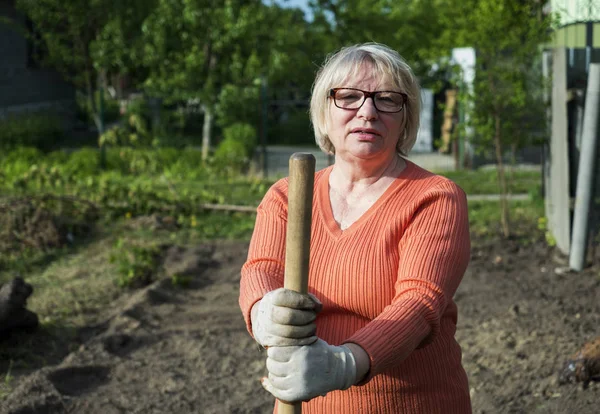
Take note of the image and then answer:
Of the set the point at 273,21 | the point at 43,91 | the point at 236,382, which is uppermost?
the point at 273,21

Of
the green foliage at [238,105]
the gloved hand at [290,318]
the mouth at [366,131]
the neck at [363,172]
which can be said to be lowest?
the green foliage at [238,105]

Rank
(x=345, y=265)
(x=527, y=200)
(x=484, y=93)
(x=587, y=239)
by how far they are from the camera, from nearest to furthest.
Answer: (x=345, y=265)
(x=587, y=239)
(x=484, y=93)
(x=527, y=200)

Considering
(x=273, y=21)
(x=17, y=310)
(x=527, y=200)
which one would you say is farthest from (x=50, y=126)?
(x=17, y=310)

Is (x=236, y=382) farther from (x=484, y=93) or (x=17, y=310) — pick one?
(x=484, y=93)

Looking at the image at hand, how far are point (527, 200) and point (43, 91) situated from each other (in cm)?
1340

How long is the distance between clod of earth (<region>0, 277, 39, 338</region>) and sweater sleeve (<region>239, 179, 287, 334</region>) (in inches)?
145

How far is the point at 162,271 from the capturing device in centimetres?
795

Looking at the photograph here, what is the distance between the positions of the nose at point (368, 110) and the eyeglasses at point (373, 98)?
0.01 metres

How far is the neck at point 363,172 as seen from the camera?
2.57 meters

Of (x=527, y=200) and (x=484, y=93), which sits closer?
(x=484, y=93)

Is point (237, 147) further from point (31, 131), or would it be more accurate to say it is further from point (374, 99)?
point (374, 99)

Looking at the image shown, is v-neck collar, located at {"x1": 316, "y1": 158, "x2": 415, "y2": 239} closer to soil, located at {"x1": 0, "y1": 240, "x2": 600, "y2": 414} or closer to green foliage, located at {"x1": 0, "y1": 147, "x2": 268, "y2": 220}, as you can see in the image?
soil, located at {"x1": 0, "y1": 240, "x2": 600, "y2": 414}

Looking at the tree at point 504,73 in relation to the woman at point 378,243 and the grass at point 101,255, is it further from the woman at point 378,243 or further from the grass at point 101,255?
the woman at point 378,243

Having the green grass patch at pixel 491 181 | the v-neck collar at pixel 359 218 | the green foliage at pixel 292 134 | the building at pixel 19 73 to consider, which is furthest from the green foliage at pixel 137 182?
the v-neck collar at pixel 359 218
